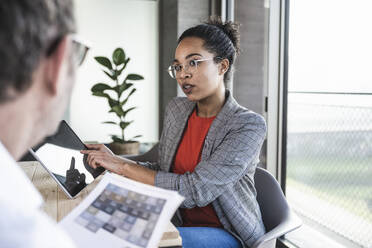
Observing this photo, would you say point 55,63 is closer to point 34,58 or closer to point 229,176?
point 34,58

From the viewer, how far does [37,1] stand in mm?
405

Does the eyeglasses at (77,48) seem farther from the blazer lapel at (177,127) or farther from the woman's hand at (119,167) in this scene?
the blazer lapel at (177,127)

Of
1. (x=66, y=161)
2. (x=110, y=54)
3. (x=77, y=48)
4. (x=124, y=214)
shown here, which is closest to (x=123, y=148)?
(x=110, y=54)

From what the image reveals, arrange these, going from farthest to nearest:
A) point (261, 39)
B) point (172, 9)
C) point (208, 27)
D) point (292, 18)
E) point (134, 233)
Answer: point (172, 9) < point (261, 39) < point (292, 18) < point (208, 27) < point (134, 233)

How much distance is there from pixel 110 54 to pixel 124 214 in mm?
3951

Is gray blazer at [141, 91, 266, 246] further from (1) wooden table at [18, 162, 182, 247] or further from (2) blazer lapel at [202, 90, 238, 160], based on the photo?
(1) wooden table at [18, 162, 182, 247]

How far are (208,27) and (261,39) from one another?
1351 mm

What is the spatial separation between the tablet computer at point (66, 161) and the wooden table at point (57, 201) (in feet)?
0.12

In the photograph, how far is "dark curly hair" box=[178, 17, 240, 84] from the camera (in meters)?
1.59

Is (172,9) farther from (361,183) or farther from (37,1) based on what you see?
(37,1)

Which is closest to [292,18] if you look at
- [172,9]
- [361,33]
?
[361,33]

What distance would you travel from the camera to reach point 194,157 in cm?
159

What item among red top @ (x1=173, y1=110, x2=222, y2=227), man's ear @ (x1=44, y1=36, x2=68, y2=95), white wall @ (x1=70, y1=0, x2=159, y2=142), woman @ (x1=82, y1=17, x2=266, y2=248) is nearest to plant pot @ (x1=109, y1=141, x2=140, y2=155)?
white wall @ (x1=70, y1=0, x2=159, y2=142)

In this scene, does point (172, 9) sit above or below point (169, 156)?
above
